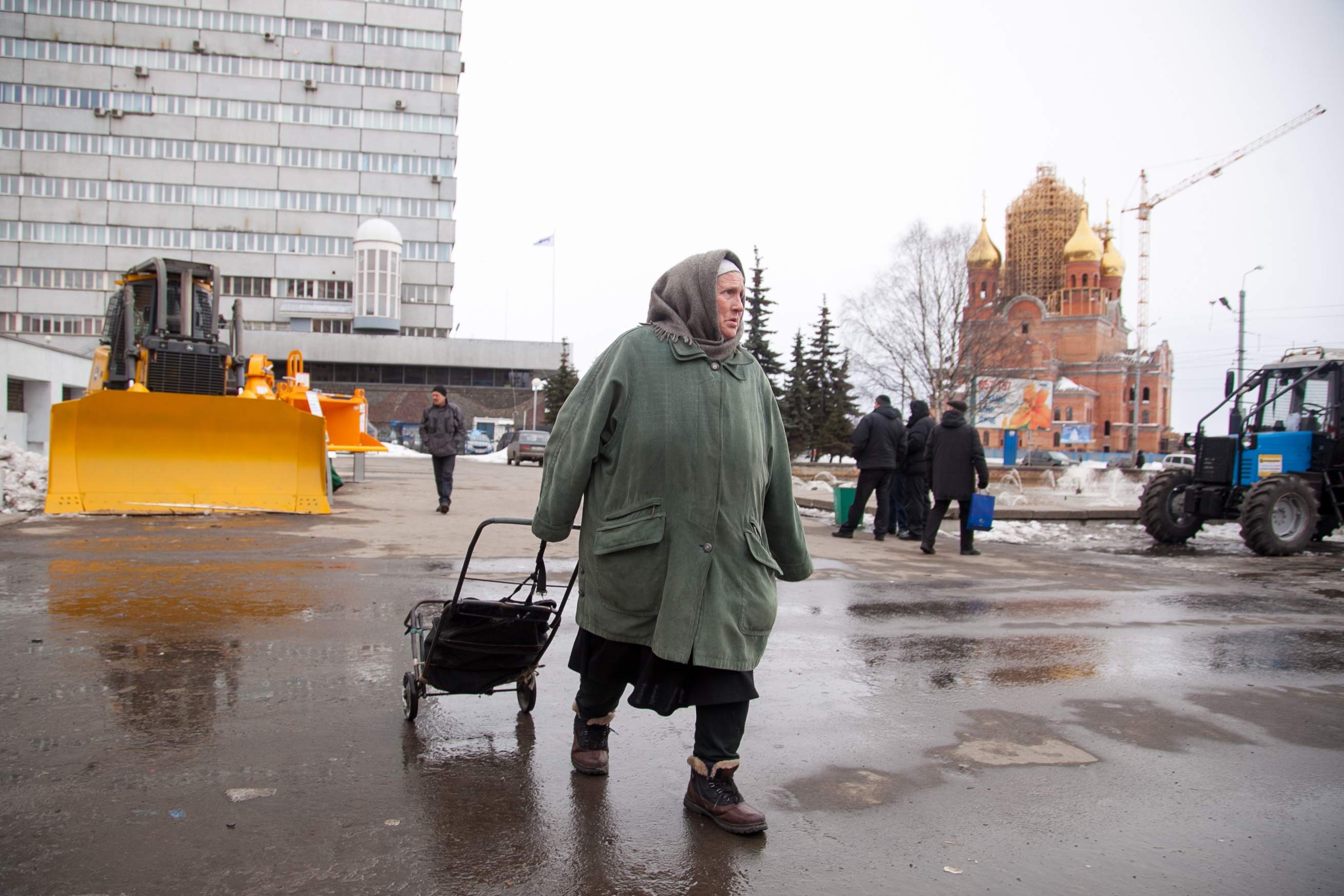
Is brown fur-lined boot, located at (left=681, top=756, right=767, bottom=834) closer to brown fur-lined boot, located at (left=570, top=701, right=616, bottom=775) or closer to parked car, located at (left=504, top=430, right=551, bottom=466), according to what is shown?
brown fur-lined boot, located at (left=570, top=701, right=616, bottom=775)

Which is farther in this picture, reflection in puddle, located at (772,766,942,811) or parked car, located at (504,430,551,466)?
parked car, located at (504,430,551,466)

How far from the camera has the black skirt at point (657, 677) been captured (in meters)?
3.11

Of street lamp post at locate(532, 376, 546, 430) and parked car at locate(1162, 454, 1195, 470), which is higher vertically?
street lamp post at locate(532, 376, 546, 430)

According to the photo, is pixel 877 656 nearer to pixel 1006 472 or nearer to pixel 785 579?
pixel 785 579

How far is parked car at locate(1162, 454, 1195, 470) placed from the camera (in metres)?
13.9

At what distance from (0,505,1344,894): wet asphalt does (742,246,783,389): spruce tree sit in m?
39.5

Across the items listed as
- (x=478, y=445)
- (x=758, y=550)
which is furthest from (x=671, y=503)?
(x=478, y=445)

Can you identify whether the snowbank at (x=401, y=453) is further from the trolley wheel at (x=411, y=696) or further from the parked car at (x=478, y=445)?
the trolley wheel at (x=411, y=696)

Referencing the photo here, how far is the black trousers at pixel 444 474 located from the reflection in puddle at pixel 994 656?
27.6ft

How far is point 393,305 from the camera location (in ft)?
259

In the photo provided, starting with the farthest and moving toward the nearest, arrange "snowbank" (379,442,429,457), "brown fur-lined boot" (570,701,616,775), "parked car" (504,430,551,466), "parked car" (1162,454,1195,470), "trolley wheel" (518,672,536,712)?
"snowbank" (379,442,429,457)
"parked car" (504,430,551,466)
"parked car" (1162,454,1195,470)
"trolley wheel" (518,672,536,712)
"brown fur-lined boot" (570,701,616,775)

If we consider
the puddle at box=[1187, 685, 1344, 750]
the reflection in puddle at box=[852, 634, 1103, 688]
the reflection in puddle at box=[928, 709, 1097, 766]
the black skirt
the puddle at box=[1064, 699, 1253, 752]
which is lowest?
the reflection in puddle at box=[928, 709, 1097, 766]

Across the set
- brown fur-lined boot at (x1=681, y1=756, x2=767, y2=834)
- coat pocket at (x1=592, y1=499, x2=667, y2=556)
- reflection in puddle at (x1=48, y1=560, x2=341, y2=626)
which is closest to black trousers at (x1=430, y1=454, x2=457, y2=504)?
reflection in puddle at (x1=48, y1=560, x2=341, y2=626)

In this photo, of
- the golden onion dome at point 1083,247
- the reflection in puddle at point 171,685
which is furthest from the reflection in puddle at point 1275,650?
the golden onion dome at point 1083,247
